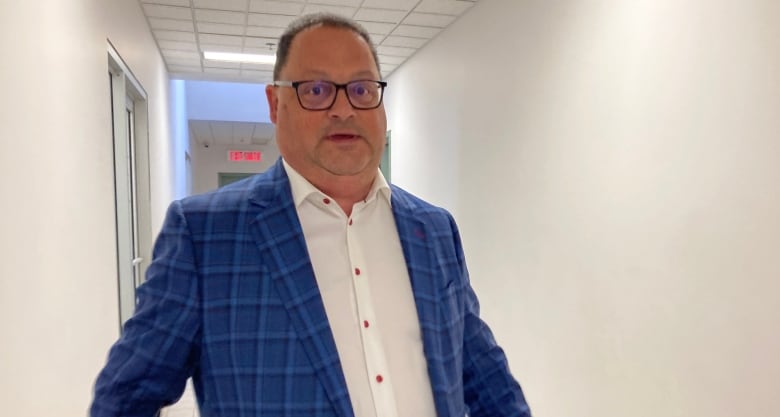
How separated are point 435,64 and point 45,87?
315 centimetres

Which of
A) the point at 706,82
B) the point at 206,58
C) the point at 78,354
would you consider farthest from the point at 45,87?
the point at 206,58

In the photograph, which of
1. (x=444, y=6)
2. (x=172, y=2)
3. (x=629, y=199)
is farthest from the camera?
(x=444, y=6)

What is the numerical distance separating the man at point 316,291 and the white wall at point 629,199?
3.54ft

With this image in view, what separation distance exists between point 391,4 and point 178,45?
2029 mm

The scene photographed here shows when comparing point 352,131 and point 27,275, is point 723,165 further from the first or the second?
point 27,275

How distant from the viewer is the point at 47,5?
61.9 inches

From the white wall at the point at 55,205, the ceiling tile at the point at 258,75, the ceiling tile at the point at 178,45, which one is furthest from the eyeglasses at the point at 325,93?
the ceiling tile at the point at 258,75

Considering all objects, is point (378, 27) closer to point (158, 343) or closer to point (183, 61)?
point (183, 61)

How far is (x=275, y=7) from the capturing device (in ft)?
11.2

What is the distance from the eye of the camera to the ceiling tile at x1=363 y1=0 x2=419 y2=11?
3334 millimetres

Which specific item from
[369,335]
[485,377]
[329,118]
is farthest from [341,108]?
[485,377]

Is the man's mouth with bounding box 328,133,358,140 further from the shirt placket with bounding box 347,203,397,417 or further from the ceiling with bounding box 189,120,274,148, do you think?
the ceiling with bounding box 189,120,274,148

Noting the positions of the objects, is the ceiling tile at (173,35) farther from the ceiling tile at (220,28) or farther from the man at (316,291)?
the man at (316,291)

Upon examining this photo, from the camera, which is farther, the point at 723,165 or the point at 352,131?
the point at 723,165
